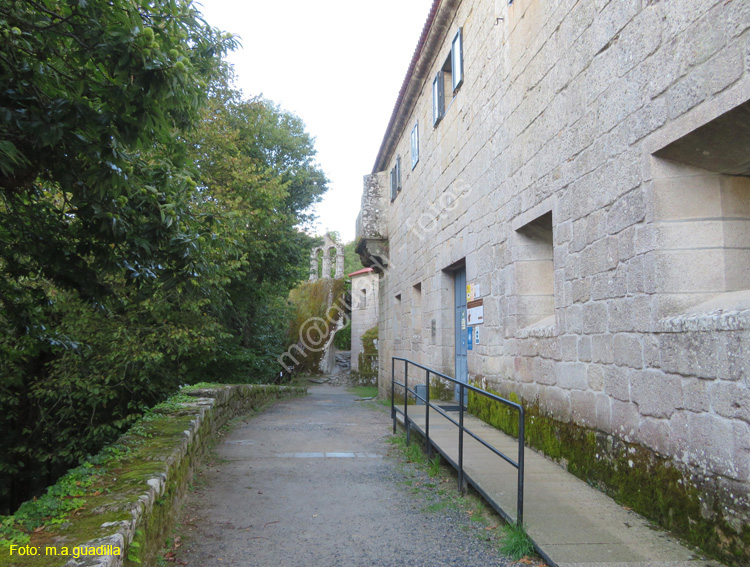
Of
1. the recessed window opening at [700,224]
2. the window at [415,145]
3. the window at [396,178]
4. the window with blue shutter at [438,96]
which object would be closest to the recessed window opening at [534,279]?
the recessed window opening at [700,224]

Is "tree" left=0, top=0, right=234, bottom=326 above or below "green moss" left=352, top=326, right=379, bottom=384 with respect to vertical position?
above

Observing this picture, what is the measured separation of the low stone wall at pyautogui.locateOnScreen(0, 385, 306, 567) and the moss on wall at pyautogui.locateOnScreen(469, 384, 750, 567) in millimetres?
2648

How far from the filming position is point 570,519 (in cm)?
307

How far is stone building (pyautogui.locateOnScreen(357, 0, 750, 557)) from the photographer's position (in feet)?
8.76

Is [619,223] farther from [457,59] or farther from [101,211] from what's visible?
[457,59]

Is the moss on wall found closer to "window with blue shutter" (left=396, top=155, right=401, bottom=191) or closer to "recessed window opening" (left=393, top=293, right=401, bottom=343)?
"recessed window opening" (left=393, top=293, right=401, bottom=343)

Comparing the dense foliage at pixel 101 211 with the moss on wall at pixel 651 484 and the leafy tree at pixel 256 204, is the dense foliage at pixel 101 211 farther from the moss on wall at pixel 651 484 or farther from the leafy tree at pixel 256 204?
the moss on wall at pixel 651 484

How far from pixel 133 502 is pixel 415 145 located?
9.08m

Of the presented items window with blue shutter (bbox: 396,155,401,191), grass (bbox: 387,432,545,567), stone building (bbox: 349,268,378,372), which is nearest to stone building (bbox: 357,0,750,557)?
grass (bbox: 387,432,545,567)

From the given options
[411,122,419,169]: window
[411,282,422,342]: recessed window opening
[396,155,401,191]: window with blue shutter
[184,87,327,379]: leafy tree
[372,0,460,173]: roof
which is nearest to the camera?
[372,0,460,173]: roof

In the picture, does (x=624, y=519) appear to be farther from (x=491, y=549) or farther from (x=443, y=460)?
(x=443, y=460)

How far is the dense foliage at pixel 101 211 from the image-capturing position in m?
2.95

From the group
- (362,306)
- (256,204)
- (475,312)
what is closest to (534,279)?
(475,312)

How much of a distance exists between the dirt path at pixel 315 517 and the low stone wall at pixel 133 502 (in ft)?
0.91
